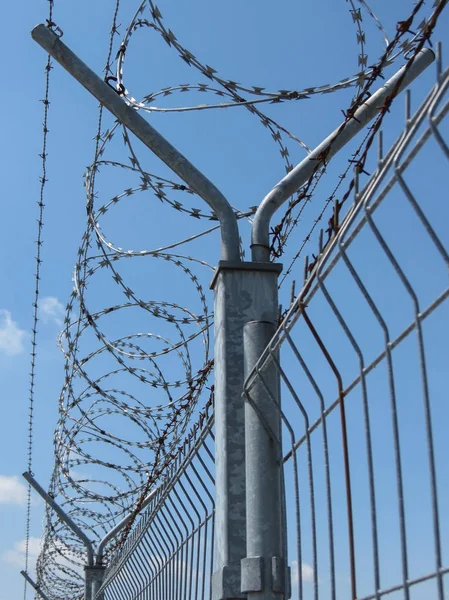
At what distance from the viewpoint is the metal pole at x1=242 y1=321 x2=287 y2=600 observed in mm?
2998

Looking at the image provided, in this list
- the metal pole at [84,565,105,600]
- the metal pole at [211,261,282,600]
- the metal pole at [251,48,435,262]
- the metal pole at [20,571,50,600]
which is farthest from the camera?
the metal pole at [20,571,50,600]

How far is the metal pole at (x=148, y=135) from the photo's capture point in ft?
11.9

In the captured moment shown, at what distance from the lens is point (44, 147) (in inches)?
380

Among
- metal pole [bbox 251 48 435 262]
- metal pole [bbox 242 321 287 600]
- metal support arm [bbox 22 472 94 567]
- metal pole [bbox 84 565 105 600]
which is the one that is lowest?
metal pole [bbox 242 321 287 600]

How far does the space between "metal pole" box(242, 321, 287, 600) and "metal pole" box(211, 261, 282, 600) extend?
65 mm

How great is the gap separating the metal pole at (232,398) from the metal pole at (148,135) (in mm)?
133

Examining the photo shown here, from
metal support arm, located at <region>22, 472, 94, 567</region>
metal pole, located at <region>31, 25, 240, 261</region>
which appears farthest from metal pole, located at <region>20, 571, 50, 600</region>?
metal pole, located at <region>31, 25, 240, 261</region>

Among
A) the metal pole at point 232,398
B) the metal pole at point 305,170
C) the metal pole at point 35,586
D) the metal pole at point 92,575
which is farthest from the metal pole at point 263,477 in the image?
the metal pole at point 35,586

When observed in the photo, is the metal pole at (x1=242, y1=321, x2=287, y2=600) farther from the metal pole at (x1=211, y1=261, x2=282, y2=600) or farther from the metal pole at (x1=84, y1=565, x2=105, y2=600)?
the metal pole at (x1=84, y1=565, x2=105, y2=600)

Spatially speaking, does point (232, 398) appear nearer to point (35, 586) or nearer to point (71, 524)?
point (71, 524)

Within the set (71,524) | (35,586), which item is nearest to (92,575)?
(71,524)

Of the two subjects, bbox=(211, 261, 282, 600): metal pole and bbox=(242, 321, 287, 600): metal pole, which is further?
bbox=(211, 261, 282, 600): metal pole

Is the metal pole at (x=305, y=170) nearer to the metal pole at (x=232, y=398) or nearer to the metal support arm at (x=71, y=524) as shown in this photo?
the metal pole at (x=232, y=398)

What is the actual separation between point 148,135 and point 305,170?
2.23 feet
